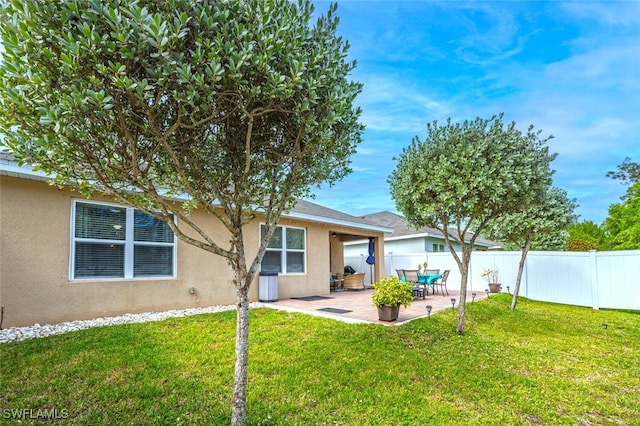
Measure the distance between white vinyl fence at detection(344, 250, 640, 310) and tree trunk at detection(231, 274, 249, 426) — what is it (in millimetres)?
14367

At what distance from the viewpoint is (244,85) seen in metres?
2.88

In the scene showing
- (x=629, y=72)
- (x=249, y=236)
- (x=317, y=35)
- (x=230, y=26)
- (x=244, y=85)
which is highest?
(x=629, y=72)

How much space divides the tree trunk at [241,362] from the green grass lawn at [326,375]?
0.50m

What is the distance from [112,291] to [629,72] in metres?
16.2

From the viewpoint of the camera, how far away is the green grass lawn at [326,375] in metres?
4.04

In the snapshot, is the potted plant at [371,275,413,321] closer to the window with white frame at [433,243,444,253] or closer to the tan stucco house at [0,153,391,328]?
the tan stucco house at [0,153,391,328]

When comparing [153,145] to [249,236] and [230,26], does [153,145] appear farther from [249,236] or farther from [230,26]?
[249,236]

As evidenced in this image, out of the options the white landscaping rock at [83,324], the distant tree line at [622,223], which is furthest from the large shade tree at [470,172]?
the distant tree line at [622,223]

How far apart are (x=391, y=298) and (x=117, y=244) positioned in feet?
21.5

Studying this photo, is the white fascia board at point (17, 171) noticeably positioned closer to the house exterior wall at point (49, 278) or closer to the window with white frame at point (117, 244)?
the house exterior wall at point (49, 278)

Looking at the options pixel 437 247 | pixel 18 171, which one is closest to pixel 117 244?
pixel 18 171

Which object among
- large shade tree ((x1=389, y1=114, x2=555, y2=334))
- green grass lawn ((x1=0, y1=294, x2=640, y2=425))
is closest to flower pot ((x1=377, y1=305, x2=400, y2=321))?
green grass lawn ((x1=0, y1=294, x2=640, y2=425))

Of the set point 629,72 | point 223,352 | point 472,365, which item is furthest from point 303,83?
point 629,72

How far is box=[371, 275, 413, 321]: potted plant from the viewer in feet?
26.1
